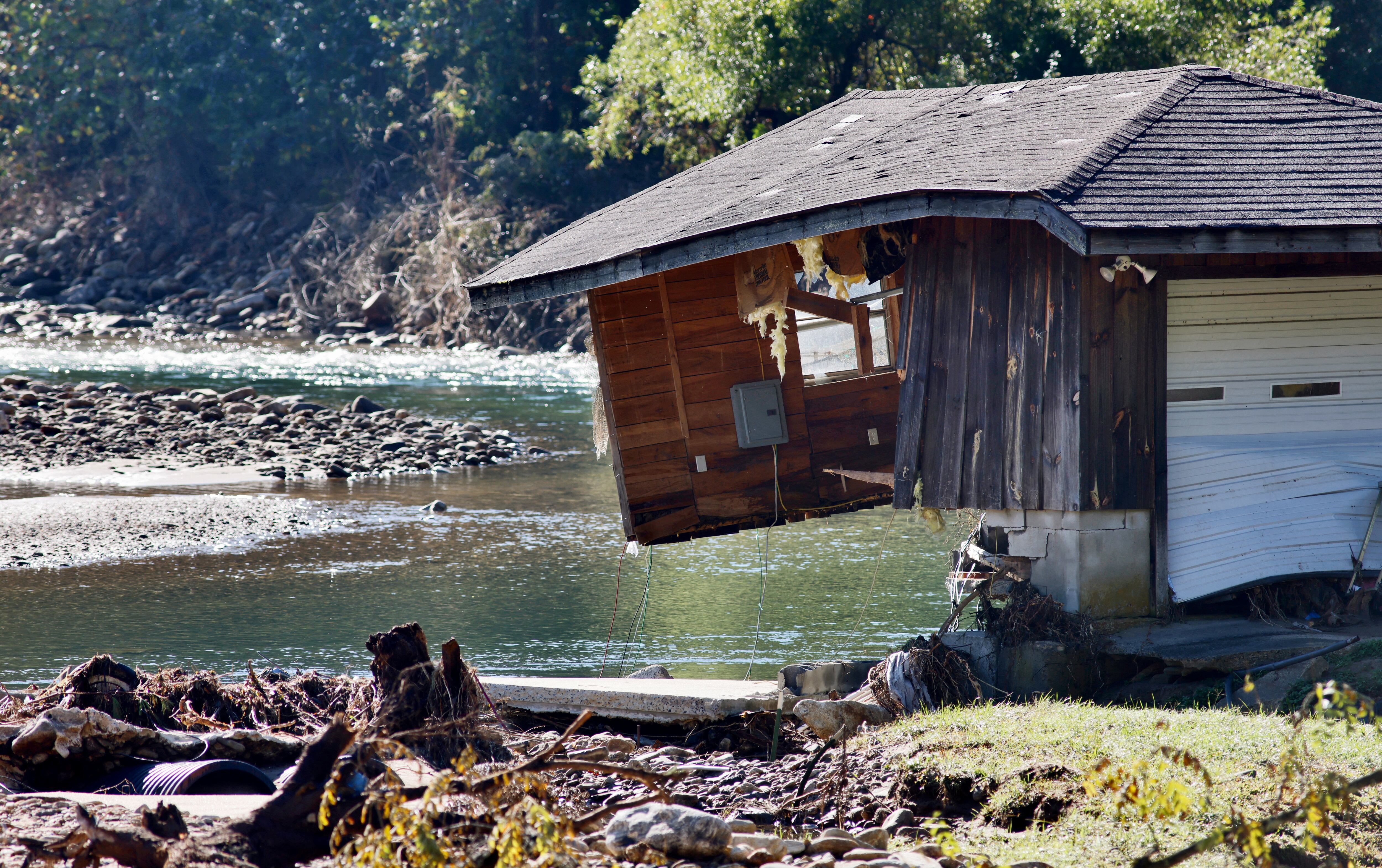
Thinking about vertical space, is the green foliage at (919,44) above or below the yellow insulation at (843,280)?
above

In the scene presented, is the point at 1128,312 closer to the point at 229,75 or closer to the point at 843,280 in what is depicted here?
the point at 843,280

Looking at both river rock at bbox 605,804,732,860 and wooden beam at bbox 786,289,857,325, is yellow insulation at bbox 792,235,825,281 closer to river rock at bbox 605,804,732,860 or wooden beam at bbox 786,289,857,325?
wooden beam at bbox 786,289,857,325

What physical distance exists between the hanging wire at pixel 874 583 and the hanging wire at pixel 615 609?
201cm

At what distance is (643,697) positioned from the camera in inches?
306

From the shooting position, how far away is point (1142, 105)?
8.90 metres

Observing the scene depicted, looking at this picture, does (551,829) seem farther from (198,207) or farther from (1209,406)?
(198,207)

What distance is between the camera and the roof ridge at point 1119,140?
7.09 m

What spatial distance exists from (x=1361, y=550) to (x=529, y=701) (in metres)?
5.24

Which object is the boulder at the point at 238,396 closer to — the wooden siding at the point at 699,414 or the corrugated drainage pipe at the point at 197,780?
the wooden siding at the point at 699,414

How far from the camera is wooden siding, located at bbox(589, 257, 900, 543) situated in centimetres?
974

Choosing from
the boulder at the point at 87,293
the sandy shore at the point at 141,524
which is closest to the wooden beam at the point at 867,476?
the sandy shore at the point at 141,524

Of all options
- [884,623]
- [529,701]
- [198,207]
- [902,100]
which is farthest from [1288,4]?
[198,207]

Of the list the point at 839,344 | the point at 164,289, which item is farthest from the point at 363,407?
the point at 164,289

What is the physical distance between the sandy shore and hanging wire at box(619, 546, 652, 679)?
4838mm
